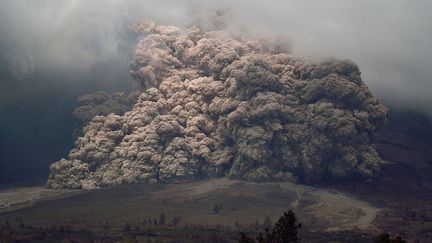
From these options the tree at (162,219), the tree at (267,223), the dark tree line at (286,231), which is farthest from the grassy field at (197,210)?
the dark tree line at (286,231)

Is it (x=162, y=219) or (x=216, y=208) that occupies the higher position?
(x=216, y=208)

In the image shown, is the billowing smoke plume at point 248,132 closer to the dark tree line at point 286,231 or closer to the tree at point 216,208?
the tree at point 216,208

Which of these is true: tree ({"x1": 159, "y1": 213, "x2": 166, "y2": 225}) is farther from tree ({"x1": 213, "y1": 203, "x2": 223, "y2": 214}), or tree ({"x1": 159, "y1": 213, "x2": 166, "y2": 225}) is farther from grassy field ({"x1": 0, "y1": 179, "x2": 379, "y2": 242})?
tree ({"x1": 213, "y1": 203, "x2": 223, "y2": 214})

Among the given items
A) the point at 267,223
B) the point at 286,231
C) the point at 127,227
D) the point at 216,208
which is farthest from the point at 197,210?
the point at 286,231

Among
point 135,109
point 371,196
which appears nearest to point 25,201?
point 135,109

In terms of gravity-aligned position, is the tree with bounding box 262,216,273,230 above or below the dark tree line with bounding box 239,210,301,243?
below

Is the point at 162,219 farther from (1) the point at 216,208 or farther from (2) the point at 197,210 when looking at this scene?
(1) the point at 216,208

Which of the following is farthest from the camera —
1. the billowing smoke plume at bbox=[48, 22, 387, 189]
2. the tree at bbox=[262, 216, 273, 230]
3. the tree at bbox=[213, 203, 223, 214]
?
the billowing smoke plume at bbox=[48, 22, 387, 189]

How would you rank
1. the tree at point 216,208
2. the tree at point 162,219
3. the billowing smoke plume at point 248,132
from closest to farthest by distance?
the tree at point 162,219
the tree at point 216,208
the billowing smoke plume at point 248,132

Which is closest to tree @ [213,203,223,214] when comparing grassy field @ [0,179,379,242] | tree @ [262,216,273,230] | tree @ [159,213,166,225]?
grassy field @ [0,179,379,242]

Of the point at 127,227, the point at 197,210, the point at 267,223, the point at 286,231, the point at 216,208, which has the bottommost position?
the point at 127,227
